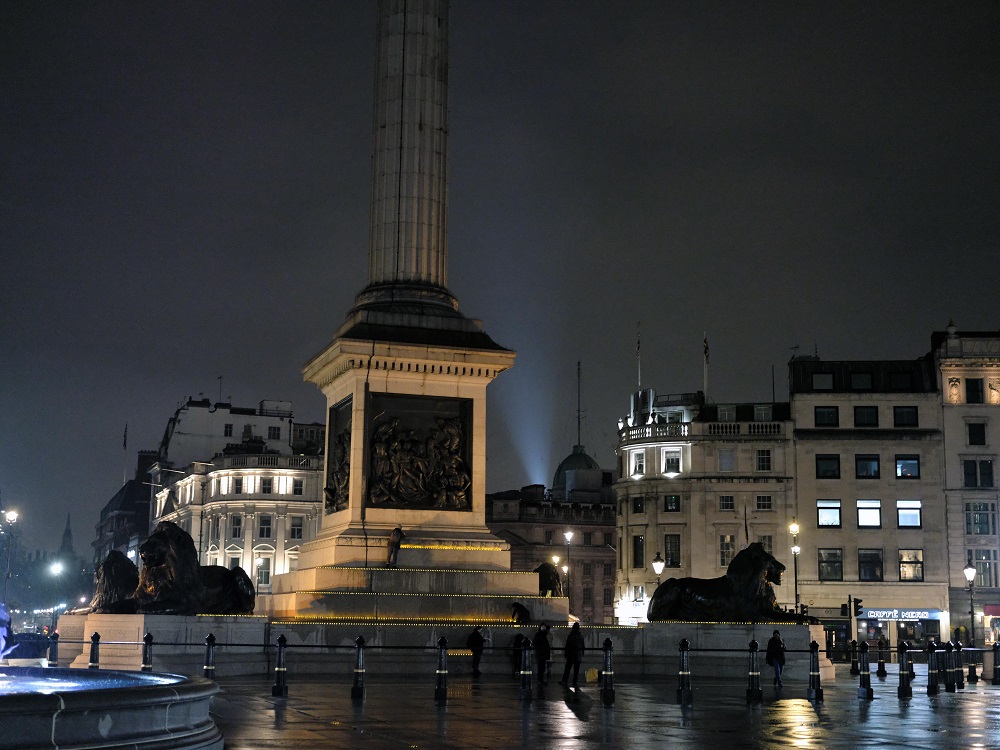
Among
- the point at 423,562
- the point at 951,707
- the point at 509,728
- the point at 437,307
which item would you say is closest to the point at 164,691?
the point at 509,728

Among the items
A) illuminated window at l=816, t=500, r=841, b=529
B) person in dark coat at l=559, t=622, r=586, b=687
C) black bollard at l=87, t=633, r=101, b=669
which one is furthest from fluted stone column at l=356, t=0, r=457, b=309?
illuminated window at l=816, t=500, r=841, b=529

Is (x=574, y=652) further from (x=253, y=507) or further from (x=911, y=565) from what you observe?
(x=253, y=507)

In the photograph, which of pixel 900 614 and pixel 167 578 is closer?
pixel 167 578

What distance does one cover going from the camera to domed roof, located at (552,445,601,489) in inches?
5487

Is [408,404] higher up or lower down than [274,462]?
lower down

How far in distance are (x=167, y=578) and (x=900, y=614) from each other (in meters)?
58.6

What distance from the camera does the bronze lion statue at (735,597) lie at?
120 feet

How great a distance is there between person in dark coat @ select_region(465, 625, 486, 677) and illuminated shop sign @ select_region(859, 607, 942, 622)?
53.6 meters

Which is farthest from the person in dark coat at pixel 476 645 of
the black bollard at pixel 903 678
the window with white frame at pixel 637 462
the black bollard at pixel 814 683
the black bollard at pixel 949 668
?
the window with white frame at pixel 637 462

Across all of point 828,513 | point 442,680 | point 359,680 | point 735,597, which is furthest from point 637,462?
point 359,680

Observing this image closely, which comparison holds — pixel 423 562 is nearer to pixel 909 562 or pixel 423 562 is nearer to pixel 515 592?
pixel 515 592

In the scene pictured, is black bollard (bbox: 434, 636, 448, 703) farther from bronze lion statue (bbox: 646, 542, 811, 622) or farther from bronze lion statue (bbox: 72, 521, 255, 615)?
bronze lion statue (bbox: 646, 542, 811, 622)

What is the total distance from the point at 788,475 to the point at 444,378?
52546 millimetres

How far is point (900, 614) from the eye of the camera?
268ft
